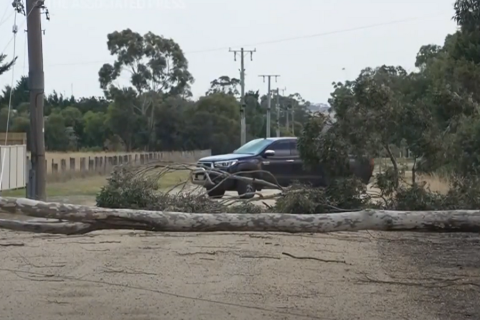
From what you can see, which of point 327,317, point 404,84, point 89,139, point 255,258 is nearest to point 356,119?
point 255,258

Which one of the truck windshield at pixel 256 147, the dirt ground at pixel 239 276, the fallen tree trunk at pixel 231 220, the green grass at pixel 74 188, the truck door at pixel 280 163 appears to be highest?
the truck windshield at pixel 256 147

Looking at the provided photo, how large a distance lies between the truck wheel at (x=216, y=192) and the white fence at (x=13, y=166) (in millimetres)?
11254

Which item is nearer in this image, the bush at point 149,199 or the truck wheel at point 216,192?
the bush at point 149,199

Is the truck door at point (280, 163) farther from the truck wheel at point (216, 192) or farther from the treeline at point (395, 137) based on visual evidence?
the treeline at point (395, 137)

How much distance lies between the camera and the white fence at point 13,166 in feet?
89.1

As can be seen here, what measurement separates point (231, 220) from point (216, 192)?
31.7 ft

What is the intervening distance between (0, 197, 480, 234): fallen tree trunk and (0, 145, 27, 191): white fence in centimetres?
1952

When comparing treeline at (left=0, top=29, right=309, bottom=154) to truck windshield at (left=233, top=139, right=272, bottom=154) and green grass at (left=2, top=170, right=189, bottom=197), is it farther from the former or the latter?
truck windshield at (left=233, top=139, right=272, bottom=154)

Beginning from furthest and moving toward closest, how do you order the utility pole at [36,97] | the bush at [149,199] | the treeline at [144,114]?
the treeline at [144,114], the utility pole at [36,97], the bush at [149,199]

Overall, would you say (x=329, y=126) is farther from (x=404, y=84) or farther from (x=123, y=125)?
(x=123, y=125)

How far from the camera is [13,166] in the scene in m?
28.4

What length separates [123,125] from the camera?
2574 inches

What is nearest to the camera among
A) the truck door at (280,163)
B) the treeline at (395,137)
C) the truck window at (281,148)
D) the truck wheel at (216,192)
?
the treeline at (395,137)

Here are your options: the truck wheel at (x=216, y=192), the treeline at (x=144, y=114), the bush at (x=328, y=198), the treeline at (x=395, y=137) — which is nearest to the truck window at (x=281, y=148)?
the truck wheel at (x=216, y=192)
